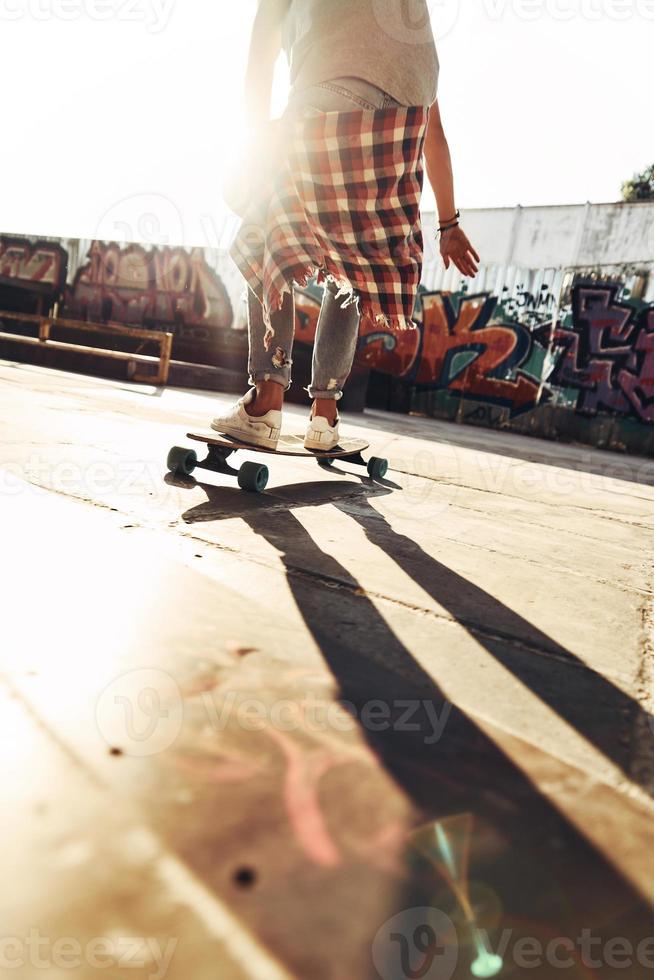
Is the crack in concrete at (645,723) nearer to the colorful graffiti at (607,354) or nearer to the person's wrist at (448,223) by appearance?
the person's wrist at (448,223)

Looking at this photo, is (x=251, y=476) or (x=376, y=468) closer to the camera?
(x=251, y=476)

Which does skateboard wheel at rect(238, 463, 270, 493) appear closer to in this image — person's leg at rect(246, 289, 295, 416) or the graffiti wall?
person's leg at rect(246, 289, 295, 416)

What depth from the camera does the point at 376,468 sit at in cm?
251

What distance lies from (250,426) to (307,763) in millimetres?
1492

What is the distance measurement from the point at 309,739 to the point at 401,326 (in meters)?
1.54

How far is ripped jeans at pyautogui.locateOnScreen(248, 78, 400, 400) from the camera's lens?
1.73 meters

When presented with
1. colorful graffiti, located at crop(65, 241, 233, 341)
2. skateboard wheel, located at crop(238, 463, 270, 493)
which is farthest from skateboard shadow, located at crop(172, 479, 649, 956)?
colorful graffiti, located at crop(65, 241, 233, 341)

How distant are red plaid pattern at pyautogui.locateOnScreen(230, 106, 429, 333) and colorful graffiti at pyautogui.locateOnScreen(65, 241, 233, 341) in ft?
38.1

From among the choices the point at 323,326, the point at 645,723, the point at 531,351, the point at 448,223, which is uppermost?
the point at 531,351

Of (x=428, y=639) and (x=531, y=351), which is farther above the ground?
(x=531, y=351)

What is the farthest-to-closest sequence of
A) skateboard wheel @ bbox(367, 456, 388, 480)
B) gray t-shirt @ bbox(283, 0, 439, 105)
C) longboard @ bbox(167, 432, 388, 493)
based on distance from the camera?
skateboard wheel @ bbox(367, 456, 388, 480) < longboard @ bbox(167, 432, 388, 493) < gray t-shirt @ bbox(283, 0, 439, 105)

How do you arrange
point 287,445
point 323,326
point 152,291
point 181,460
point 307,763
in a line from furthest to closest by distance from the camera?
point 152,291 < point 323,326 < point 287,445 < point 181,460 < point 307,763

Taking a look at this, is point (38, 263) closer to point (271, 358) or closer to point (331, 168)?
point (271, 358)

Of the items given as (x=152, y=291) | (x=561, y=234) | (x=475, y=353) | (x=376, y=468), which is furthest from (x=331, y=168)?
(x=561, y=234)
